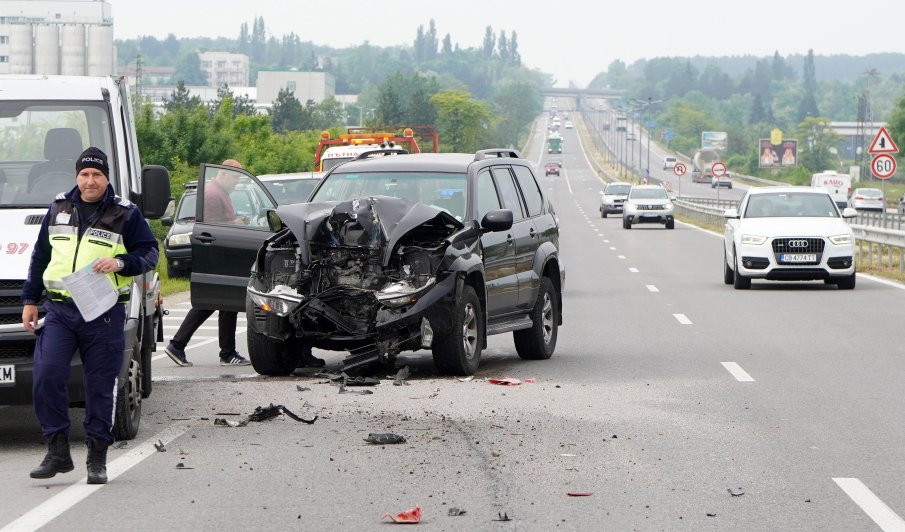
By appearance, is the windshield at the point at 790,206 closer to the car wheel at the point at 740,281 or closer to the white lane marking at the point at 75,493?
the car wheel at the point at 740,281

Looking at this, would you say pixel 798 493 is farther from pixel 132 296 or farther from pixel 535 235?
pixel 535 235

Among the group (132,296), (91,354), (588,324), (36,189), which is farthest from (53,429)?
(588,324)

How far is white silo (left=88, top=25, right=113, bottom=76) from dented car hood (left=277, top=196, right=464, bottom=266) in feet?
445

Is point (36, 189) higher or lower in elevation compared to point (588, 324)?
higher

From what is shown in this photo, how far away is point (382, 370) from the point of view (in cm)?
1320

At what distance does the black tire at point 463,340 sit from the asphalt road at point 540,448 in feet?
0.53

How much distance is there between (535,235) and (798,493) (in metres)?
7.30

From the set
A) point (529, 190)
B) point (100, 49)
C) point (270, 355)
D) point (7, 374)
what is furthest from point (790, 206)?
point (100, 49)

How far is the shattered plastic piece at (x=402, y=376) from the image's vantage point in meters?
12.4

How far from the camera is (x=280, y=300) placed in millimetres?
12328

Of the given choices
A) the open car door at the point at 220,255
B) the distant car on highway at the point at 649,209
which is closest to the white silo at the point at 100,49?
the distant car on highway at the point at 649,209

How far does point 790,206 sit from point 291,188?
7946mm

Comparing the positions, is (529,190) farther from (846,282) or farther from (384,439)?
(846,282)

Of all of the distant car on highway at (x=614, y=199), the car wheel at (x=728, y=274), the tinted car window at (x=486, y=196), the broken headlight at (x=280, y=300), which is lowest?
the distant car on highway at (x=614, y=199)
